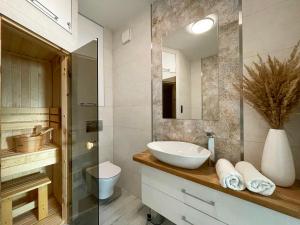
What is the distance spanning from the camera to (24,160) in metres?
1.41

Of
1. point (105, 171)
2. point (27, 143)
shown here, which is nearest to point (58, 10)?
point (27, 143)

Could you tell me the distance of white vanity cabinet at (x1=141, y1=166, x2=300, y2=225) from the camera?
0.77m

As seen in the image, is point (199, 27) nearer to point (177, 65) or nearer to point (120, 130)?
point (177, 65)

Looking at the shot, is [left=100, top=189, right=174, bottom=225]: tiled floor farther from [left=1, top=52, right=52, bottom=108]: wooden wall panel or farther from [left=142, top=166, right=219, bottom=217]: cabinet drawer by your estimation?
[left=1, top=52, right=52, bottom=108]: wooden wall panel

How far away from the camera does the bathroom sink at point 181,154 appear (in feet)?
3.32

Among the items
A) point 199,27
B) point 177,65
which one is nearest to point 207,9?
point 199,27

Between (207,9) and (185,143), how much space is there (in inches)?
50.8

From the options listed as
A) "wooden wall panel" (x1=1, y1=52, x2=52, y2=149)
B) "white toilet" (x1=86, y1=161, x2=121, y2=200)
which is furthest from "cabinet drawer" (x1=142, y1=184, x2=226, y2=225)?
"wooden wall panel" (x1=1, y1=52, x2=52, y2=149)

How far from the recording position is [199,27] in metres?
1.44

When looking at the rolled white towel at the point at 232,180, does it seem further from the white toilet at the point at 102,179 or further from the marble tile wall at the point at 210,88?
the white toilet at the point at 102,179

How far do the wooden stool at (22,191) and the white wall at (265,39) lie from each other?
212cm

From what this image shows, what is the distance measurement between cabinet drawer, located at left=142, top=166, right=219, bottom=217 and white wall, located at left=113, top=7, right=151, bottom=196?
2.09 ft

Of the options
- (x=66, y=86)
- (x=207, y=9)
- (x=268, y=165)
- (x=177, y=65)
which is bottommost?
(x=268, y=165)

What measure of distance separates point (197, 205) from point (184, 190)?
122mm
